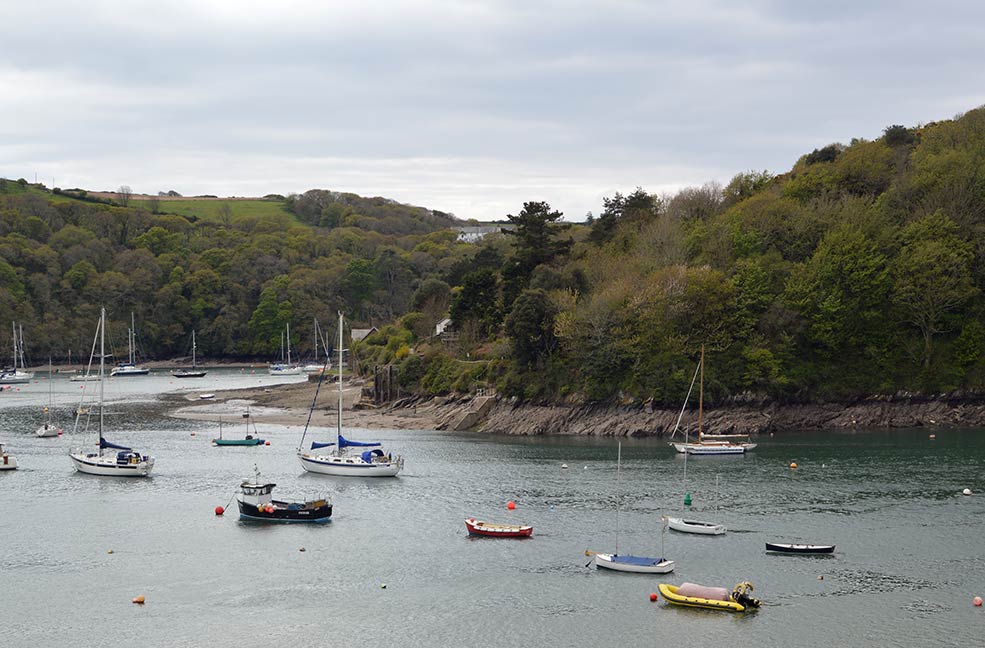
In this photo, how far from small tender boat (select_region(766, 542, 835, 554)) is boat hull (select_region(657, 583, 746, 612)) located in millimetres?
9895

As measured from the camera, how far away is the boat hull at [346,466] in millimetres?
74056

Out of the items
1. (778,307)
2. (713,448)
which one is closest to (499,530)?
(713,448)

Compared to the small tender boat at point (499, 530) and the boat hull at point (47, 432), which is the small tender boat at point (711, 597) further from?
the boat hull at point (47, 432)

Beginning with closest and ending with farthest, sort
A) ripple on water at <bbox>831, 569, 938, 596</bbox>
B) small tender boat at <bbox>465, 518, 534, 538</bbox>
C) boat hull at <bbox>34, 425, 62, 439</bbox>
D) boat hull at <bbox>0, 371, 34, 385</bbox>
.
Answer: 1. ripple on water at <bbox>831, 569, 938, 596</bbox>
2. small tender boat at <bbox>465, 518, 534, 538</bbox>
3. boat hull at <bbox>34, 425, 62, 439</bbox>
4. boat hull at <bbox>0, 371, 34, 385</bbox>

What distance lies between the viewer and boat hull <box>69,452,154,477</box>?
75.4 meters

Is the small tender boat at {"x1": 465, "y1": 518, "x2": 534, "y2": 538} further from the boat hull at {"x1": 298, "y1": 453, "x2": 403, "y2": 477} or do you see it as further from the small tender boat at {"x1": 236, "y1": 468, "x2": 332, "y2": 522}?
the boat hull at {"x1": 298, "y1": 453, "x2": 403, "y2": 477}

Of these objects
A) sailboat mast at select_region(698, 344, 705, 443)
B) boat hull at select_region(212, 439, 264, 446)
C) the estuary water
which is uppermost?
sailboat mast at select_region(698, 344, 705, 443)

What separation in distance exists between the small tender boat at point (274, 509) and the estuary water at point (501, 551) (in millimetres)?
788

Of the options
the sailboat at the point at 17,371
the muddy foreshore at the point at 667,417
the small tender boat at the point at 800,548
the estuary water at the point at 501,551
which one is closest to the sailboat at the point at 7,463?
the estuary water at the point at 501,551

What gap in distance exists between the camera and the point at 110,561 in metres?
52.7

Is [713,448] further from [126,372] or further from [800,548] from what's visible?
[126,372]

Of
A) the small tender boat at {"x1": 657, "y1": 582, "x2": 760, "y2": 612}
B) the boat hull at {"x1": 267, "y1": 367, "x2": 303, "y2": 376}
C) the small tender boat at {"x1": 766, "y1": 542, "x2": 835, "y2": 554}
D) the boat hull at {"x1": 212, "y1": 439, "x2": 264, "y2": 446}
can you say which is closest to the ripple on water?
the small tender boat at {"x1": 766, "y1": 542, "x2": 835, "y2": 554}

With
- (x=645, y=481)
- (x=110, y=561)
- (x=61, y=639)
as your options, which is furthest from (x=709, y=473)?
(x=61, y=639)

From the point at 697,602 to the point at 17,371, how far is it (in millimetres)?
166270
